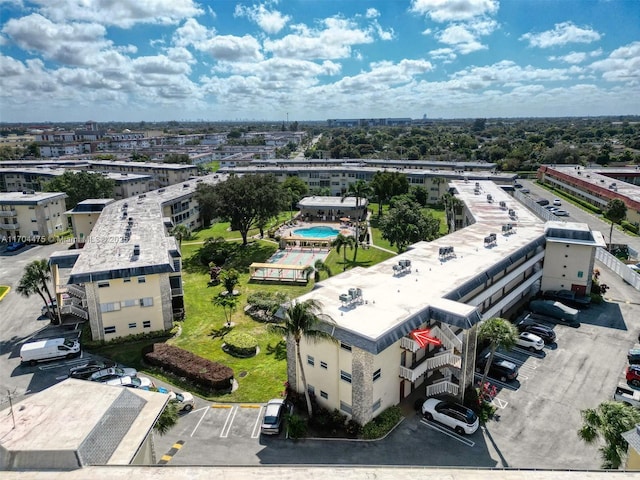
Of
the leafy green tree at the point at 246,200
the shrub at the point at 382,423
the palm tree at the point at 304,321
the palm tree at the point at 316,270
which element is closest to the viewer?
the palm tree at the point at 304,321

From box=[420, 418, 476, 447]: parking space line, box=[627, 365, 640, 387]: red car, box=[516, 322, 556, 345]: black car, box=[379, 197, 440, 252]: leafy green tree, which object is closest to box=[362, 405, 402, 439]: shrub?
box=[420, 418, 476, 447]: parking space line

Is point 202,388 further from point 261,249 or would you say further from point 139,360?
point 261,249

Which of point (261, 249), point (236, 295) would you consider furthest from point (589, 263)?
point (261, 249)

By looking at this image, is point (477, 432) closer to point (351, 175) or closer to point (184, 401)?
point (184, 401)

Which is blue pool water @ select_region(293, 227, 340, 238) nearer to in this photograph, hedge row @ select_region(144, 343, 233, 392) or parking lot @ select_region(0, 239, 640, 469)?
hedge row @ select_region(144, 343, 233, 392)

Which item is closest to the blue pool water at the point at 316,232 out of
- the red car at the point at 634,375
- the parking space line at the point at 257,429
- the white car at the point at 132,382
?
the white car at the point at 132,382

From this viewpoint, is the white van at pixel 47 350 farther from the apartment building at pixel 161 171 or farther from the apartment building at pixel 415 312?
the apartment building at pixel 161 171
